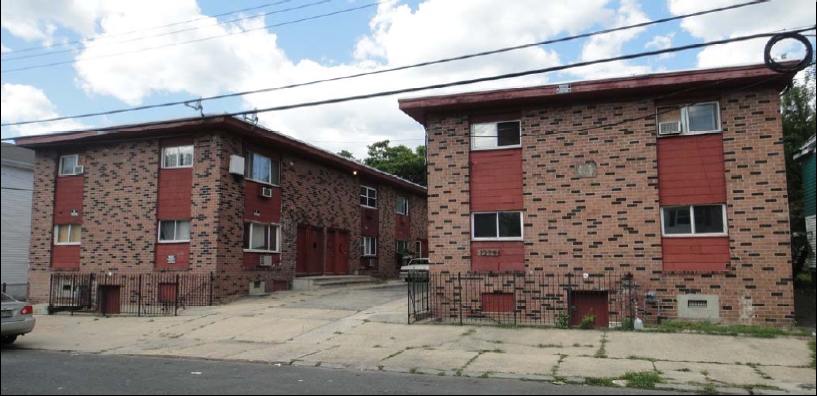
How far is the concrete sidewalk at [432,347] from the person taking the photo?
337 inches

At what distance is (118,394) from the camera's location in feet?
23.5

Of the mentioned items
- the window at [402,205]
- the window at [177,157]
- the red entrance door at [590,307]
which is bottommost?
the red entrance door at [590,307]

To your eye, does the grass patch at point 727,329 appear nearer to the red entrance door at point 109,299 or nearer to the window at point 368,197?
the red entrance door at point 109,299

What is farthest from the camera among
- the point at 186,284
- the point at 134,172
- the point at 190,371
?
the point at 134,172

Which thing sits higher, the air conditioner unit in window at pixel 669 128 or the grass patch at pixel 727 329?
the air conditioner unit in window at pixel 669 128

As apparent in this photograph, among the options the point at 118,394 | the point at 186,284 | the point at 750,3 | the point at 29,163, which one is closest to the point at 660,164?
the point at 750,3

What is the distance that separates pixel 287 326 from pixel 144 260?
25.4 feet

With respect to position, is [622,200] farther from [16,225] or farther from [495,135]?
[16,225]

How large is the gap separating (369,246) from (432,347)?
58.3 ft

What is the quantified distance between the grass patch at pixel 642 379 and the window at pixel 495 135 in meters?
7.31

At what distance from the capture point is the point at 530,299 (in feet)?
45.0

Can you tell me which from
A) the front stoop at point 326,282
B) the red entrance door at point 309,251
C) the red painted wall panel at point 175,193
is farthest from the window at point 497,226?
the red entrance door at point 309,251

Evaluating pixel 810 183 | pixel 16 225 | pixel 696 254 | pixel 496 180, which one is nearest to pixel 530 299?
pixel 496 180

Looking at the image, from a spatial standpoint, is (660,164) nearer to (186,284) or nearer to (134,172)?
(186,284)
